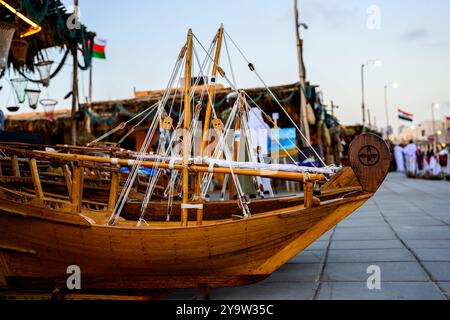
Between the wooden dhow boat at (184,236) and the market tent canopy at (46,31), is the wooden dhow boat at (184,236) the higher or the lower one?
the lower one

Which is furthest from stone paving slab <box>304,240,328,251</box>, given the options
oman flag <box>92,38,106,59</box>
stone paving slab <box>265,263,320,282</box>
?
oman flag <box>92,38,106,59</box>

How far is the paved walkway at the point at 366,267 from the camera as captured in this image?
3469 mm

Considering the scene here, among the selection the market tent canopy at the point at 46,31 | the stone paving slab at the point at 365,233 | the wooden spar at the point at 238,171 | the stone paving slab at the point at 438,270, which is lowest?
the stone paving slab at the point at 365,233

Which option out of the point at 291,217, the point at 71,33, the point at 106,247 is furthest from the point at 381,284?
the point at 71,33

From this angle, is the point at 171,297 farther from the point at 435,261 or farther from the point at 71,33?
the point at 71,33

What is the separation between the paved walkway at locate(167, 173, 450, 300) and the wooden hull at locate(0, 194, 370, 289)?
27cm

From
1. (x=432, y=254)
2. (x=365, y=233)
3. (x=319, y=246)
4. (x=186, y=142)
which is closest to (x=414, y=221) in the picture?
(x=365, y=233)

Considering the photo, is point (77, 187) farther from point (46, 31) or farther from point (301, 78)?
point (301, 78)

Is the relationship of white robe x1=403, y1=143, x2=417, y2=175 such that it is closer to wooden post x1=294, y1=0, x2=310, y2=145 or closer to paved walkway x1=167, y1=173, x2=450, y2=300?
wooden post x1=294, y1=0, x2=310, y2=145

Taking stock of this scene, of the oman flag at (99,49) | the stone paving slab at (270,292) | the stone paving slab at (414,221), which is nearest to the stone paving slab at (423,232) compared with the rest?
the stone paving slab at (414,221)

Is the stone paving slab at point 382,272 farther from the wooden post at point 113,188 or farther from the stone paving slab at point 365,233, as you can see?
the wooden post at point 113,188

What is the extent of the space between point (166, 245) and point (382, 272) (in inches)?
78.4

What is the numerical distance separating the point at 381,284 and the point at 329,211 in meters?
0.75

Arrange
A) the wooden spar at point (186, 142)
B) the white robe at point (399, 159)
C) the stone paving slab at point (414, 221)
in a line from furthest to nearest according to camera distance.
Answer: the white robe at point (399, 159), the stone paving slab at point (414, 221), the wooden spar at point (186, 142)
